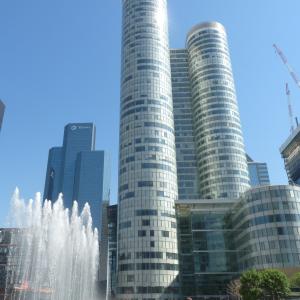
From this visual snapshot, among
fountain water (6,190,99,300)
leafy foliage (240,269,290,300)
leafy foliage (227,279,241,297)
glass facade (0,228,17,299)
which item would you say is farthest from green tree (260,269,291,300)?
glass facade (0,228,17,299)

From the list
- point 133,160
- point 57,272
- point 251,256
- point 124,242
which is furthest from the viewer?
point 133,160

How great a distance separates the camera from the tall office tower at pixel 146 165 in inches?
4291

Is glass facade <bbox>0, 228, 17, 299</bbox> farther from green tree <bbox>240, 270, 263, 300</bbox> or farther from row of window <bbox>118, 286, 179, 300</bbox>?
green tree <bbox>240, 270, 263, 300</bbox>

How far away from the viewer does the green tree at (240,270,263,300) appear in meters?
62.9

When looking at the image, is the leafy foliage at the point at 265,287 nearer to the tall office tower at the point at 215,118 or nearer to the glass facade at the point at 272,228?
the glass facade at the point at 272,228

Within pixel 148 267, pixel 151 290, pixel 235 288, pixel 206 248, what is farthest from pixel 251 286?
pixel 206 248

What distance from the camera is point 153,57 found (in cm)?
14450

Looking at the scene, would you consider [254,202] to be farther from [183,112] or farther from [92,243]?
[183,112]

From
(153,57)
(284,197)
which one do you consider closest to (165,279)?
(284,197)

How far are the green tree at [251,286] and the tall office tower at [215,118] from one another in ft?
299

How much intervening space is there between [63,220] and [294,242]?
58.4 m

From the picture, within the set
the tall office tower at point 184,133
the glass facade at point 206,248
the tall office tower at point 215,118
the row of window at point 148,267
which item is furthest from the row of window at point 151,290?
the tall office tower at point 184,133

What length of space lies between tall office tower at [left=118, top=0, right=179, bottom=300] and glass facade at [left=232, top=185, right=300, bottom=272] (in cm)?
2576

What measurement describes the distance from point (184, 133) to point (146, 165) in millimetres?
61757
